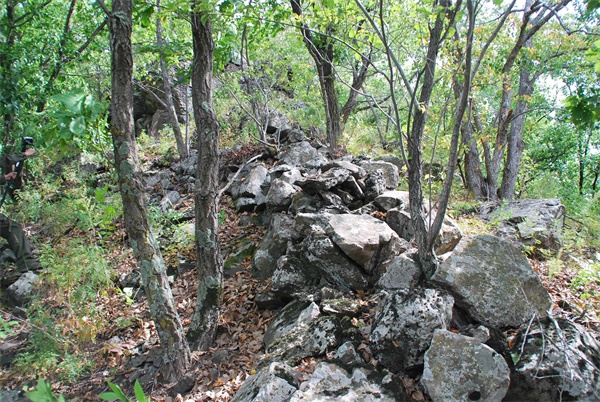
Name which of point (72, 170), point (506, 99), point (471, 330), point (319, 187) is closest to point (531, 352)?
point (471, 330)

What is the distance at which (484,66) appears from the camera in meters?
6.73

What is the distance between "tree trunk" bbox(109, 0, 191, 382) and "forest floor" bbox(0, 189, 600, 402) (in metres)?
0.29

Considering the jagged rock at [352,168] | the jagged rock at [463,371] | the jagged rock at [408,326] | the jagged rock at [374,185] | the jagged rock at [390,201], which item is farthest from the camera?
the jagged rock at [352,168]

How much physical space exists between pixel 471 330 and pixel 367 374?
3.39ft

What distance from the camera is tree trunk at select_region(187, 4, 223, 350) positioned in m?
4.23

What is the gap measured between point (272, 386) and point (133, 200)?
A: 2.15 meters

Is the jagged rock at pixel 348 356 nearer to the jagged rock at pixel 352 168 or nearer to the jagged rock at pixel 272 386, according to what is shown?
the jagged rock at pixel 272 386

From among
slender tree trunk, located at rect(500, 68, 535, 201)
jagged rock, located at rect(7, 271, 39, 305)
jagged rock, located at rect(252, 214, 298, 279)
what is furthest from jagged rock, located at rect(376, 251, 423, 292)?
slender tree trunk, located at rect(500, 68, 535, 201)

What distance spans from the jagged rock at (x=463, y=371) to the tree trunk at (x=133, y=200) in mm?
2587

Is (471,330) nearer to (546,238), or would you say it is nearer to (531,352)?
(531,352)

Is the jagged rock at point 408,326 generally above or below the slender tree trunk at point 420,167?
below

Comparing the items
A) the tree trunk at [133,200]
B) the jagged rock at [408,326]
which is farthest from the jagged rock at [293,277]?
the jagged rock at [408,326]

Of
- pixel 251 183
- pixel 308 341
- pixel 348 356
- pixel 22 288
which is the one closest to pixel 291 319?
pixel 308 341

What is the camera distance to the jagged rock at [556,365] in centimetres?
255
